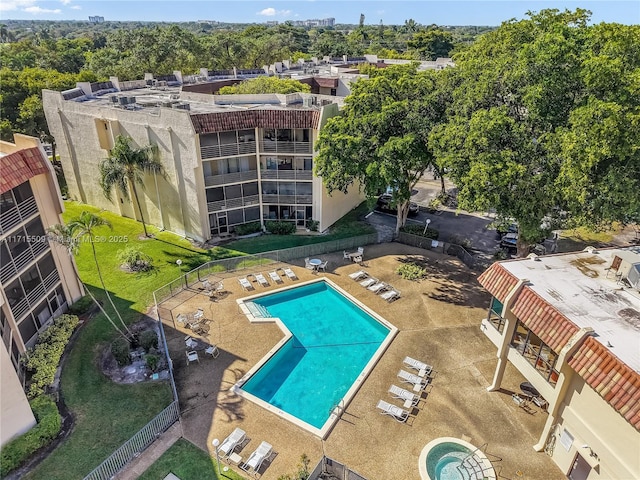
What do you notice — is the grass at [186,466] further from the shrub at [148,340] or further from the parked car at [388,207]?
the parked car at [388,207]

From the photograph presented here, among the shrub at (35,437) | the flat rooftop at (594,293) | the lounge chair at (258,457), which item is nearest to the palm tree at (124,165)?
the shrub at (35,437)

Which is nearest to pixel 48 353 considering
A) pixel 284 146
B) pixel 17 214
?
pixel 17 214

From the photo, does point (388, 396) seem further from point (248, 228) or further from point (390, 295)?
point (248, 228)

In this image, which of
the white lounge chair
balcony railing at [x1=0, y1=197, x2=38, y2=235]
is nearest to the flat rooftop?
the white lounge chair

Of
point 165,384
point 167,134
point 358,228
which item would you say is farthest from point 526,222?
point 167,134

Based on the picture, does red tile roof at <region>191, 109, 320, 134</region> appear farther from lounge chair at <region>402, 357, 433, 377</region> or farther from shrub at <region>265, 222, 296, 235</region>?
lounge chair at <region>402, 357, 433, 377</region>
